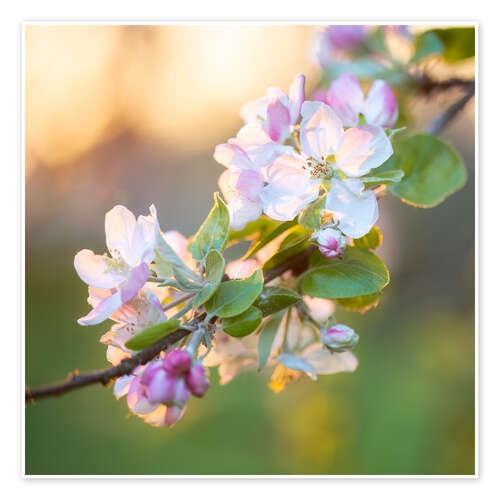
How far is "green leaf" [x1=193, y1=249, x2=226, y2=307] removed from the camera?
63 centimetres

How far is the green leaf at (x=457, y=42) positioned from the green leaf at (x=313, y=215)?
2.69 ft

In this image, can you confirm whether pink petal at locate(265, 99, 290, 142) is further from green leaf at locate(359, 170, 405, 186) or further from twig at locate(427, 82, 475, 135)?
twig at locate(427, 82, 475, 135)

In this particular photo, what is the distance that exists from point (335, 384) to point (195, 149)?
75.9 inches

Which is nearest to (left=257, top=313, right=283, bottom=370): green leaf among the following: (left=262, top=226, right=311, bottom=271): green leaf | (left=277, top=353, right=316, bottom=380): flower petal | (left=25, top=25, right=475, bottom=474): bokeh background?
(left=277, top=353, right=316, bottom=380): flower petal

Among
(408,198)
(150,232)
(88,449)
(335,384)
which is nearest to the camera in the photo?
(150,232)

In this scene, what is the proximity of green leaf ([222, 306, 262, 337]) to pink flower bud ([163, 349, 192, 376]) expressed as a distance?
8 cm

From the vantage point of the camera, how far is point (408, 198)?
0.83 m

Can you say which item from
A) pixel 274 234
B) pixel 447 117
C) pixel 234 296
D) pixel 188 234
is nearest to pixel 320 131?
pixel 274 234

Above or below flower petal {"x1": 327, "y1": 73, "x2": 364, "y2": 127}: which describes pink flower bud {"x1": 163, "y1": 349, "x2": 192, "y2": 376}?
below

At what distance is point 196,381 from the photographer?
56 centimetres

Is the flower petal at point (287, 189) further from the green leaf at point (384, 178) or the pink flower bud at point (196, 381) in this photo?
the pink flower bud at point (196, 381)

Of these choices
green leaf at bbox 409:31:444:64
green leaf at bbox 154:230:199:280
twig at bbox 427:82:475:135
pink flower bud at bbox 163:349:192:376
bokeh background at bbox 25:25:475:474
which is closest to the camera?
pink flower bud at bbox 163:349:192:376
